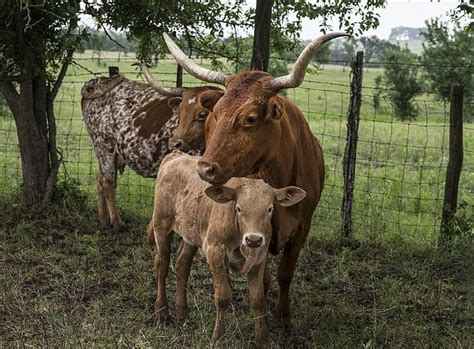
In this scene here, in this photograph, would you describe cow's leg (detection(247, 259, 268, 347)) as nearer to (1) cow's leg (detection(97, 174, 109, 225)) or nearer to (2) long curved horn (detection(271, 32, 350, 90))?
(2) long curved horn (detection(271, 32, 350, 90))

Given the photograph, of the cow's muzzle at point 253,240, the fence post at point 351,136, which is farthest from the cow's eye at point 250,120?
the fence post at point 351,136

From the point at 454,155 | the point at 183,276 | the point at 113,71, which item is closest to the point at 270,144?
the point at 183,276

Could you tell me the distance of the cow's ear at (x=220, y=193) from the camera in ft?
14.7

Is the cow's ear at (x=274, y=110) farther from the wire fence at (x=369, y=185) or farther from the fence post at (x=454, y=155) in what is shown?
the fence post at (x=454, y=155)

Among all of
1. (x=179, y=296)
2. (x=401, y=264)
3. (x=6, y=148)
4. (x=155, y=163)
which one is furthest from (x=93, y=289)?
(x=6, y=148)

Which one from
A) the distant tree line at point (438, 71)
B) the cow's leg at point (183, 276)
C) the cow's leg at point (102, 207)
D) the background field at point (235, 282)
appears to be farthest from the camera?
the distant tree line at point (438, 71)

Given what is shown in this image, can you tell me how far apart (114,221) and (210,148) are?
4160mm

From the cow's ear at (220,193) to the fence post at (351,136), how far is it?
379 centimetres

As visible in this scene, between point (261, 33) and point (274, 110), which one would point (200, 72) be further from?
point (261, 33)

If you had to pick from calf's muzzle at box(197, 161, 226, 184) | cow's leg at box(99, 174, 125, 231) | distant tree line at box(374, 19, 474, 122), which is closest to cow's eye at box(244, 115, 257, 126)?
calf's muzzle at box(197, 161, 226, 184)

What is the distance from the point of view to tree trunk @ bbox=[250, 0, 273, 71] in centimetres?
767

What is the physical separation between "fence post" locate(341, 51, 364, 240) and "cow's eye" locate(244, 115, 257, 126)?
3715 mm

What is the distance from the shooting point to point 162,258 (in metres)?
5.64

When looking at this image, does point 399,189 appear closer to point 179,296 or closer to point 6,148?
point 179,296
